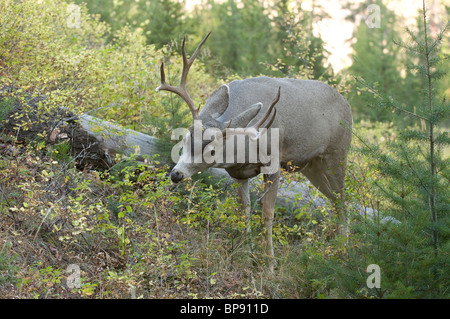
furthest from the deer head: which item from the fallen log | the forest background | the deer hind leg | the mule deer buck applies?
the deer hind leg

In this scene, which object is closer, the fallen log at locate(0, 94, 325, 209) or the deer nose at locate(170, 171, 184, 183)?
the deer nose at locate(170, 171, 184, 183)

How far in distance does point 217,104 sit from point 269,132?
727 mm

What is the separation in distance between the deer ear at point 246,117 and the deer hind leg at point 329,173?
1.66 metres

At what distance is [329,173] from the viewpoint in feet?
28.8

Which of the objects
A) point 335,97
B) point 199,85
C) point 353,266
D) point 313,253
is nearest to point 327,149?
point 335,97

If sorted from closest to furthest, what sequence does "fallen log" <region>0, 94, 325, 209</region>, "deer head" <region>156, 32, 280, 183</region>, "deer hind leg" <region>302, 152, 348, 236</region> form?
"deer head" <region>156, 32, 280, 183</region> < "fallen log" <region>0, 94, 325, 209</region> < "deer hind leg" <region>302, 152, 348, 236</region>

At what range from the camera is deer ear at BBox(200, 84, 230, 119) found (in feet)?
24.3

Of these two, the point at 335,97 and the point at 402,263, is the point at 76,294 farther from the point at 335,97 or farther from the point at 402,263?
the point at 335,97

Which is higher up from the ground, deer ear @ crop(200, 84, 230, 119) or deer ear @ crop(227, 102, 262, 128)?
deer ear @ crop(200, 84, 230, 119)

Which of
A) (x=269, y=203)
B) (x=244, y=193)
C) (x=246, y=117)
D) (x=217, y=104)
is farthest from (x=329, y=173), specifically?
(x=217, y=104)

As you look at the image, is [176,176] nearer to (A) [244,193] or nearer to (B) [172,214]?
(B) [172,214]

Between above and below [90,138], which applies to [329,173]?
below

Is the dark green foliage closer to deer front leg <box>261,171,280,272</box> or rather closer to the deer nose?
deer front leg <box>261,171,280,272</box>

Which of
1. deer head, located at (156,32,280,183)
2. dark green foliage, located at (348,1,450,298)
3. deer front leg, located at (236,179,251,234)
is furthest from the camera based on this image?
deer front leg, located at (236,179,251,234)
